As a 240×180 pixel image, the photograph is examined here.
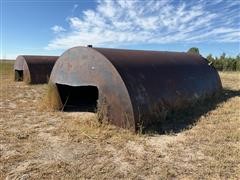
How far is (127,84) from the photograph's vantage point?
6.00 metres

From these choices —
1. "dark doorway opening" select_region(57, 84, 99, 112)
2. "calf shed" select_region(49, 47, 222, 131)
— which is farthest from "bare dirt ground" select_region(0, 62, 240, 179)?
"dark doorway opening" select_region(57, 84, 99, 112)

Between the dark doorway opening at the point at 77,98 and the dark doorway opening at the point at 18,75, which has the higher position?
the dark doorway opening at the point at 18,75

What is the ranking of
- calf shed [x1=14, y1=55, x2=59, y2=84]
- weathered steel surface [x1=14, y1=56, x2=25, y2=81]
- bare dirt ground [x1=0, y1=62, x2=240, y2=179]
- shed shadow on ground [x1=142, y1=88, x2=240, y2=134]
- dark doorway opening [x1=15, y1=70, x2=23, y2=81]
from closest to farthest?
bare dirt ground [x1=0, y1=62, x2=240, y2=179] → shed shadow on ground [x1=142, y1=88, x2=240, y2=134] → calf shed [x1=14, y1=55, x2=59, y2=84] → weathered steel surface [x1=14, y1=56, x2=25, y2=81] → dark doorway opening [x1=15, y1=70, x2=23, y2=81]

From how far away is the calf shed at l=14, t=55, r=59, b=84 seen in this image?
15.7 metres

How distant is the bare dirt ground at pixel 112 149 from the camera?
4.11 m

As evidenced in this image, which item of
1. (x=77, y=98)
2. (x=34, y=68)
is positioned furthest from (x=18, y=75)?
(x=77, y=98)

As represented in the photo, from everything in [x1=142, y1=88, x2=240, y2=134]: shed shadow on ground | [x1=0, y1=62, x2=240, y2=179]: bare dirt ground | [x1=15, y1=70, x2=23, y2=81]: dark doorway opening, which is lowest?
[x1=0, y1=62, x2=240, y2=179]: bare dirt ground

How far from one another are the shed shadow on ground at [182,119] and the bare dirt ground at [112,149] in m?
0.07

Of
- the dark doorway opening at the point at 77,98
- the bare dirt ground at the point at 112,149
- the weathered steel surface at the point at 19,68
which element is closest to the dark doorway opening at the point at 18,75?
the weathered steel surface at the point at 19,68

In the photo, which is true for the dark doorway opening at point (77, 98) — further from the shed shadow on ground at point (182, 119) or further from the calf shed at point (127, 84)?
the shed shadow on ground at point (182, 119)

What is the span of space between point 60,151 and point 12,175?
1.04m

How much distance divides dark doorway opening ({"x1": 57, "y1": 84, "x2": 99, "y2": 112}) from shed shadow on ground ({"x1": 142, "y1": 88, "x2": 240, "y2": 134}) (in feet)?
7.57

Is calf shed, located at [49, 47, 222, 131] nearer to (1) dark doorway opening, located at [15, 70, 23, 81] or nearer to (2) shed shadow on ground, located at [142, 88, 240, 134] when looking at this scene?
(2) shed shadow on ground, located at [142, 88, 240, 134]

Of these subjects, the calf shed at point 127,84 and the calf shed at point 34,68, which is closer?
the calf shed at point 127,84
